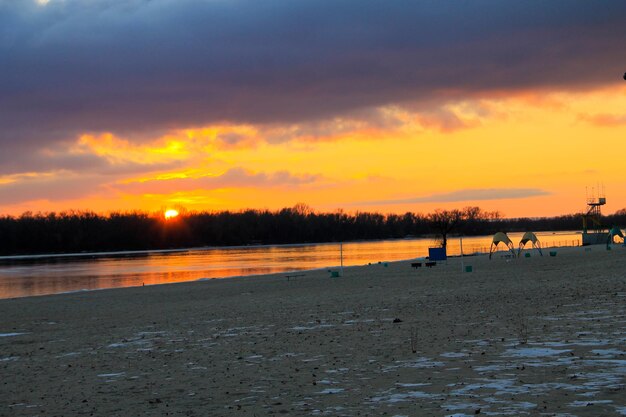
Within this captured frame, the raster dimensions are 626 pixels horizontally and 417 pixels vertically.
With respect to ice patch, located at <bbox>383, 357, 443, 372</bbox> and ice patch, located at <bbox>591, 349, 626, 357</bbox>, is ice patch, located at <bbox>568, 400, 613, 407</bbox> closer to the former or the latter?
ice patch, located at <bbox>591, 349, 626, 357</bbox>

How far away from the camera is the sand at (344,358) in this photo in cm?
912

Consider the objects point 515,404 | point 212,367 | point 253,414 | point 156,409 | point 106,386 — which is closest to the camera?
point 515,404

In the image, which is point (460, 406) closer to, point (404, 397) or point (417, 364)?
point (404, 397)

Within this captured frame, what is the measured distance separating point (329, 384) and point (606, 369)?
3997mm

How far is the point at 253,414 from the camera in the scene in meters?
9.00

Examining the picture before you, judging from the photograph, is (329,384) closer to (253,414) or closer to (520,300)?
(253,414)

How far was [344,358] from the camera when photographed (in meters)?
12.6

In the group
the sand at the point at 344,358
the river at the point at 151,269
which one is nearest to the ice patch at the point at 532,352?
the sand at the point at 344,358

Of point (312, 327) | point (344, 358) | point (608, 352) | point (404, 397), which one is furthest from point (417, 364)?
point (312, 327)

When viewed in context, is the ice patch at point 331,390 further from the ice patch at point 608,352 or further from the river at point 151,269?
the river at point 151,269

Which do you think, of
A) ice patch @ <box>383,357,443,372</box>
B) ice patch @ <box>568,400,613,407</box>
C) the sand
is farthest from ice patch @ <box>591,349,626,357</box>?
ice patch @ <box>568,400,613,407</box>

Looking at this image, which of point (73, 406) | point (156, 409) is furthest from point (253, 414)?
point (73, 406)

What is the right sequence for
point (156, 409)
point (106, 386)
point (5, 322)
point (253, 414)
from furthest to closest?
point (5, 322)
point (106, 386)
point (156, 409)
point (253, 414)

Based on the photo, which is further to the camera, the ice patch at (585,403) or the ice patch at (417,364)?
the ice patch at (417,364)
